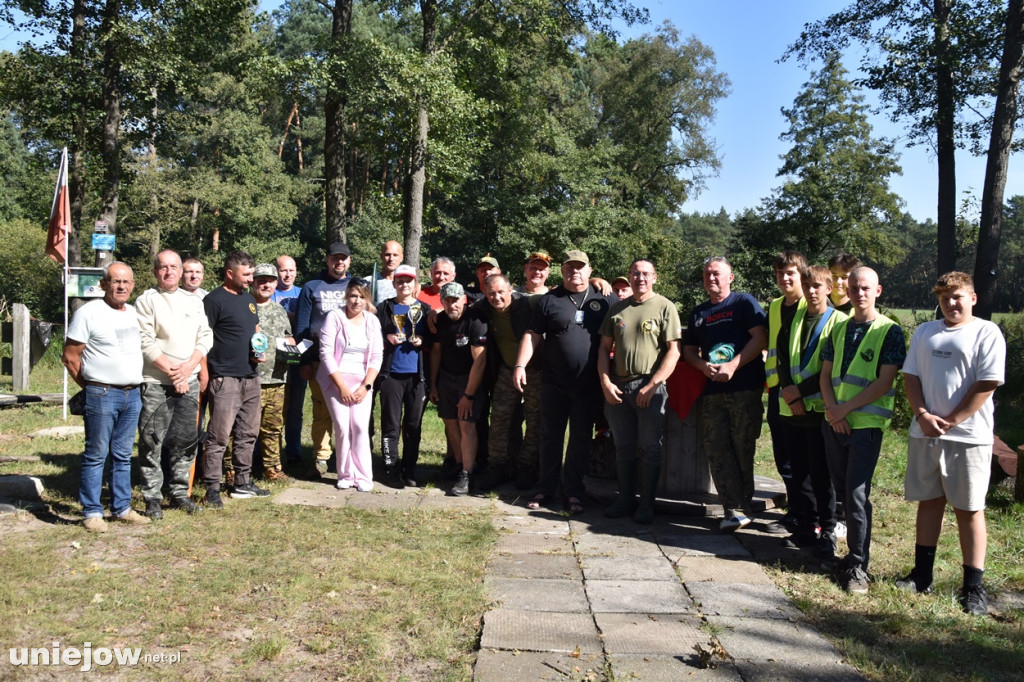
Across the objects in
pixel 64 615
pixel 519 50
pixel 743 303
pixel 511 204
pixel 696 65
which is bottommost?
pixel 64 615

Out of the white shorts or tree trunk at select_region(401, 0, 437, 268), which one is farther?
tree trunk at select_region(401, 0, 437, 268)

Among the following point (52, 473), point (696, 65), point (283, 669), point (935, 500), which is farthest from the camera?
point (696, 65)

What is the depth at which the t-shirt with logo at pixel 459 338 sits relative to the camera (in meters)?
7.08

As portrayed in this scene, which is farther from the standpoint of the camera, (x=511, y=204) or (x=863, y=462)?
(x=511, y=204)

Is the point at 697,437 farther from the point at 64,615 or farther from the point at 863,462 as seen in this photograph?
the point at 64,615

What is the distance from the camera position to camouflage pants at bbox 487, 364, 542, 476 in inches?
276

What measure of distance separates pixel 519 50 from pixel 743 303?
15.2 meters

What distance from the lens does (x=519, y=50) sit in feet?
64.4

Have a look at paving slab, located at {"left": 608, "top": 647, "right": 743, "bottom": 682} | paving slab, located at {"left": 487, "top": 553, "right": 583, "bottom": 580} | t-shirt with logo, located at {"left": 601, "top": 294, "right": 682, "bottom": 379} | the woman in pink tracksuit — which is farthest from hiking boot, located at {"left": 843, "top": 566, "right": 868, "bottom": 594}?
the woman in pink tracksuit

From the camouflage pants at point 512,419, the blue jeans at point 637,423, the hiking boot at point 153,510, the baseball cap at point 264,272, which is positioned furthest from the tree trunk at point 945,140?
the hiking boot at point 153,510

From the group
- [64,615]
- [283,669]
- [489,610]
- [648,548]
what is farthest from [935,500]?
[64,615]

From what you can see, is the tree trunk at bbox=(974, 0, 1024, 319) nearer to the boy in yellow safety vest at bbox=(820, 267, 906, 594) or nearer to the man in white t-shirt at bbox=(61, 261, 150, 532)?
the boy in yellow safety vest at bbox=(820, 267, 906, 594)

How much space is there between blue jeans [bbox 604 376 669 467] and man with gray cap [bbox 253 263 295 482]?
9.01 ft

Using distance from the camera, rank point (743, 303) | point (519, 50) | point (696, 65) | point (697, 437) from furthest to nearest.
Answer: point (696, 65)
point (519, 50)
point (697, 437)
point (743, 303)
